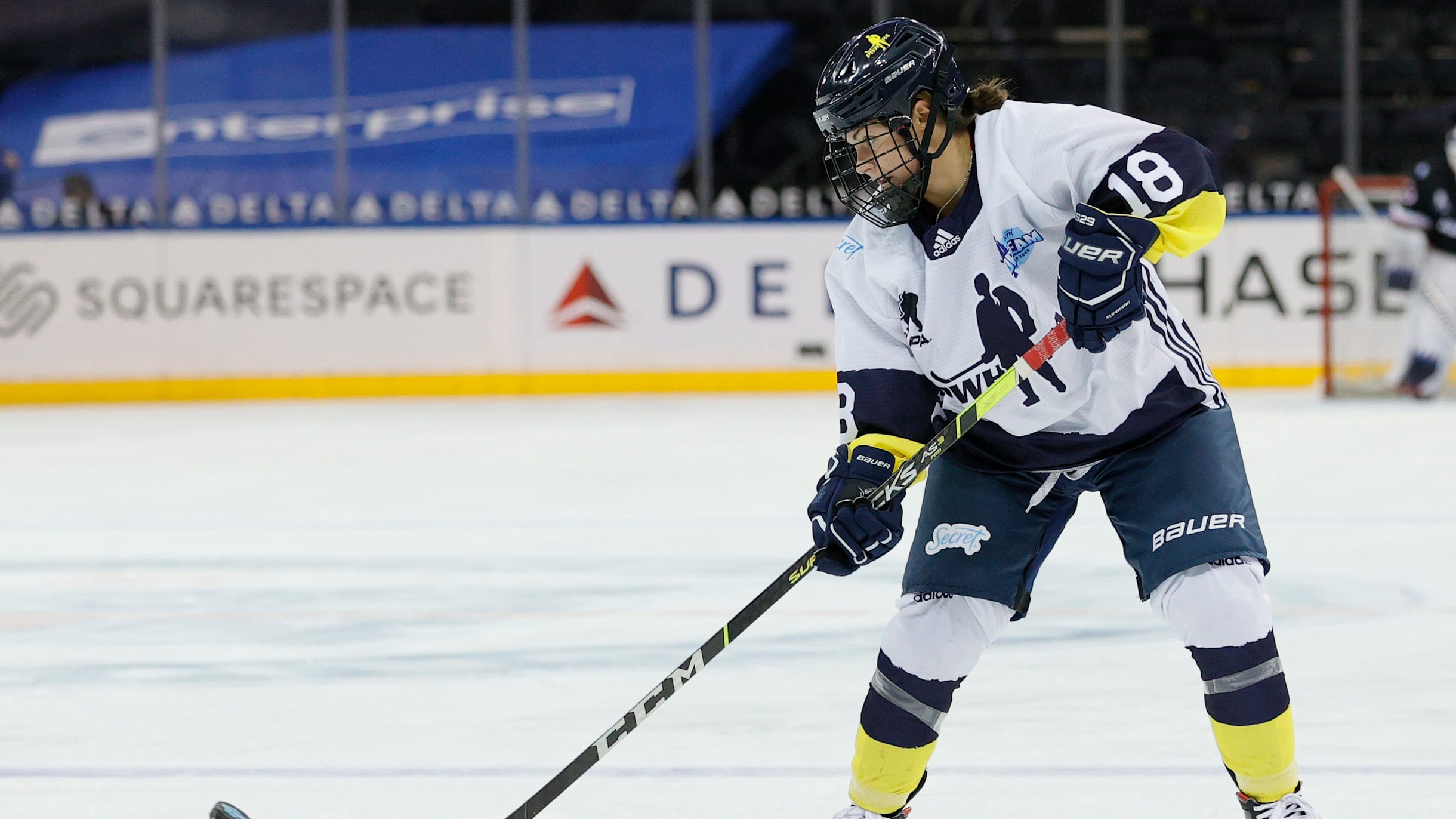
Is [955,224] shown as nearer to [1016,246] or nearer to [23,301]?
[1016,246]

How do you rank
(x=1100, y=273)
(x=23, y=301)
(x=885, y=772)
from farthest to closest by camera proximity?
(x=23, y=301) < (x=885, y=772) < (x=1100, y=273)

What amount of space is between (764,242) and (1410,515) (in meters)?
5.80

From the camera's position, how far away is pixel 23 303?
1088 cm

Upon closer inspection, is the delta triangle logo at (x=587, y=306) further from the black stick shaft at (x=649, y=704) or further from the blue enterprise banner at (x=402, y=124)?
the black stick shaft at (x=649, y=704)

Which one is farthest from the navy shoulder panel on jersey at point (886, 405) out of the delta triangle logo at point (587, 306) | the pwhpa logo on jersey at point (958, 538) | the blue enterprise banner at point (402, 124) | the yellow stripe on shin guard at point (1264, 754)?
the blue enterprise banner at point (402, 124)

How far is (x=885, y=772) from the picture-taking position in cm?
250

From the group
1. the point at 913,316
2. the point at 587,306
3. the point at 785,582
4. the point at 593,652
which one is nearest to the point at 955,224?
the point at 913,316

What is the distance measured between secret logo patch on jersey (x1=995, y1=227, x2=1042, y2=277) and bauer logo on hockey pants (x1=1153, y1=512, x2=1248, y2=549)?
37cm

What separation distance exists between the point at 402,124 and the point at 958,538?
32.5 feet

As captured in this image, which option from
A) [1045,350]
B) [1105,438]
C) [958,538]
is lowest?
[958,538]

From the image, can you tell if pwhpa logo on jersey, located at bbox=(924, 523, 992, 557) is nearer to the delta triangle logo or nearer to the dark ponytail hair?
the dark ponytail hair

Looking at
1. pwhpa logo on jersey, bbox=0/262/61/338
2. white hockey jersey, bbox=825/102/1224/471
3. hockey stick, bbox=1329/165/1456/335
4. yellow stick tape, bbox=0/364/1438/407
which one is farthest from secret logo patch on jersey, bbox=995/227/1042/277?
pwhpa logo on jersey, bbox=0/262/61/338

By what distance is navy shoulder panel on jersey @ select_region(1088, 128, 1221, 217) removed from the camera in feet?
7.73

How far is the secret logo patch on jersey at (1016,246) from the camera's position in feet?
8.03
